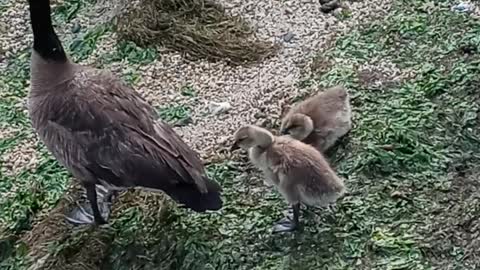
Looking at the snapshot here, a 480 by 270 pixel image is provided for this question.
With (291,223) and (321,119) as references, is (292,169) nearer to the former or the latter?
(291,223)

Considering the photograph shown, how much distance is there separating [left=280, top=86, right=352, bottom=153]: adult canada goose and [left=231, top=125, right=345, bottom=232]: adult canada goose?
0.15m

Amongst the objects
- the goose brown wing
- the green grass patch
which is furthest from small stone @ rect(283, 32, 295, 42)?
the goose brown wing

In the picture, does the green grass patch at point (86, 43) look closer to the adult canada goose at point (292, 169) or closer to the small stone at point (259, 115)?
the small stone at point (259, 115)

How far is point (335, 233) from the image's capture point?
11.6ft

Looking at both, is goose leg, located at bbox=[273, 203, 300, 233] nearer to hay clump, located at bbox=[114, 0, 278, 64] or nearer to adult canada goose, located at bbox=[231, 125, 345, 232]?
adult canada goose, located at bbox=[231, 125, 345, 232]

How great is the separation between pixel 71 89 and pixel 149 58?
1141mm

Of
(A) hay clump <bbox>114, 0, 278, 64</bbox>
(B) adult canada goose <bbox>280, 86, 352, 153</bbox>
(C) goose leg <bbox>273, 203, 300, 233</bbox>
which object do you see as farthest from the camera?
(A) hay clump <bbox>114, 0, 278, 64</bbox>

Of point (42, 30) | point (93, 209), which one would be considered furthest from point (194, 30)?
point (93, 209)

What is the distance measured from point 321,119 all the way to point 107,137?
36.4 inches

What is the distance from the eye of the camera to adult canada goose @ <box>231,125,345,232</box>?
3.46 metres

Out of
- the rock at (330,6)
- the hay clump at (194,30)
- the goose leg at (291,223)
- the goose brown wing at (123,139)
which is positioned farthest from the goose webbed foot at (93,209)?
the rock at (330,6)

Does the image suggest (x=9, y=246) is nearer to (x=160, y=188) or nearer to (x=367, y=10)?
(x=160, y=188)

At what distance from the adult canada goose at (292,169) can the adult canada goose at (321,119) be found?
0.48 feet

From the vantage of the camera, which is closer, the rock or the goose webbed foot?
the goose webbed foot
